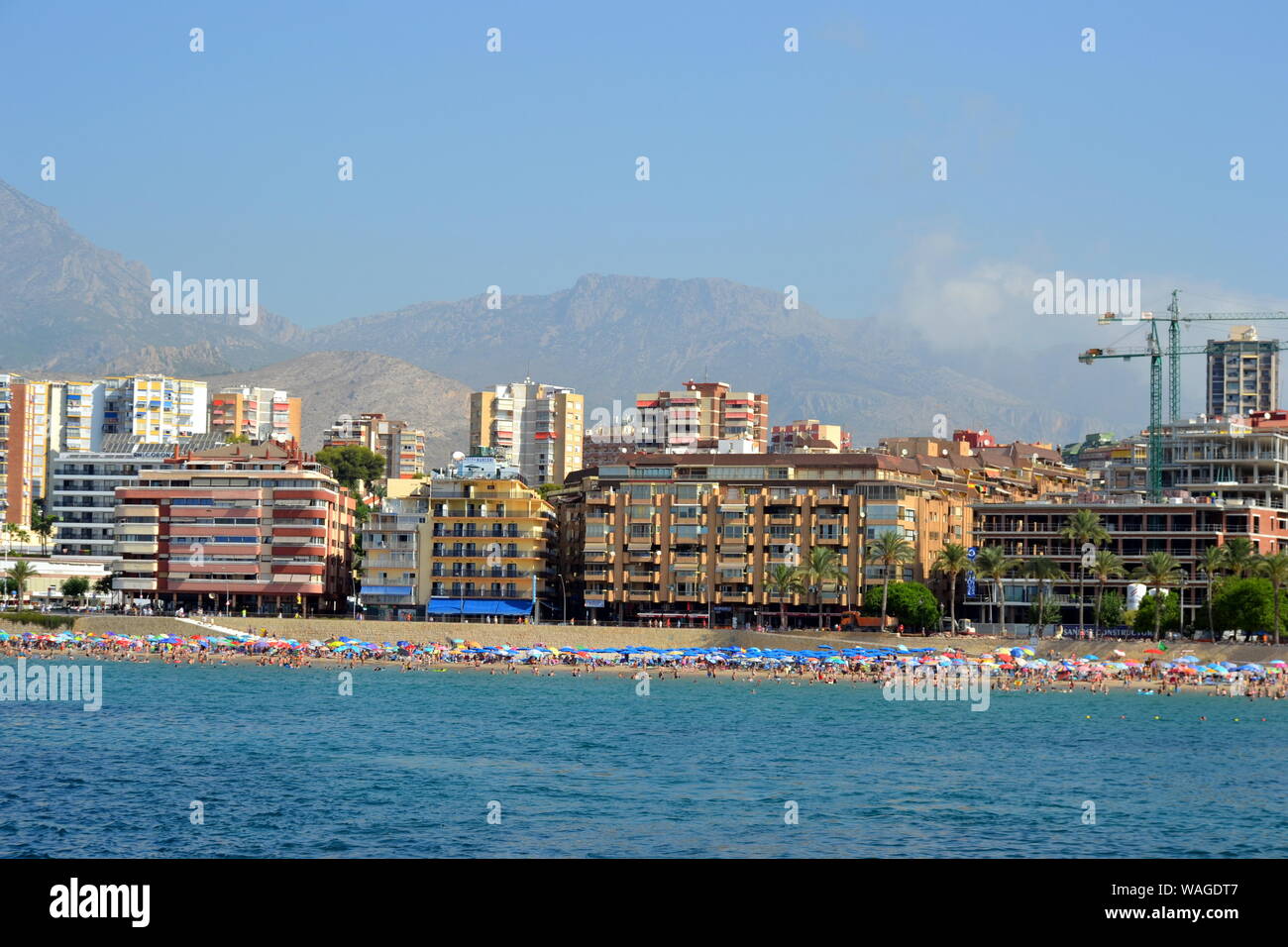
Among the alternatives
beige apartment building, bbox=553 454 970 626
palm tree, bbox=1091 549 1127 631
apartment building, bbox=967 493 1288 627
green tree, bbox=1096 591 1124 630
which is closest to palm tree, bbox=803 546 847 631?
beige apartment building, bbox=553 454 970 626

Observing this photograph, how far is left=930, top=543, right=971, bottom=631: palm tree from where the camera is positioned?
438ft

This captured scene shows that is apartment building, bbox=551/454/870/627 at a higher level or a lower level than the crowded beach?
higher

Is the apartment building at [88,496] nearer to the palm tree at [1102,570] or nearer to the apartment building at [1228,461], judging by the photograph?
the palm tree at [1102,570]

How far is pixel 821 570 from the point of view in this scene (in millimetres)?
132000

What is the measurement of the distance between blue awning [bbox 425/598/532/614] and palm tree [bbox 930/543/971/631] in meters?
36.3

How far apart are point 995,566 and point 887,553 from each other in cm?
930

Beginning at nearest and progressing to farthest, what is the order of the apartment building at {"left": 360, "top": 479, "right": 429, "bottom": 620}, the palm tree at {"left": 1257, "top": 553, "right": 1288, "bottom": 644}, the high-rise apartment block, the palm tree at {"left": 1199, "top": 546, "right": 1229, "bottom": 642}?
1. the palm tree at {"left": 1257, "top": 553, "right": 1288, "bottom": 644}
2. the palm tree at {"left": 1199, "top": 546, "right": 1229, "bottom": 642}
3. the high-rise apartment block
4. the apartment building at {"left": 360, "top": 479, "right": 429, "bottom": 620}

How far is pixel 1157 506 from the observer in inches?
5458

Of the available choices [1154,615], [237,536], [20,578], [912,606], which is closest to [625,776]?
[912,606]

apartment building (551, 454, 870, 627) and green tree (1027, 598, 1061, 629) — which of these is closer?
green tree (1027, 598, 1061, 629)

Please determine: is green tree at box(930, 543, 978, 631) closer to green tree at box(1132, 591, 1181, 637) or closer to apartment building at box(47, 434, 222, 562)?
green tree at box(1132, 591, 1181, 637)

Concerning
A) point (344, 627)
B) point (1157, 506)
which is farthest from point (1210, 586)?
point (344, 627)

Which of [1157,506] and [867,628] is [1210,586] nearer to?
[1157,506]
